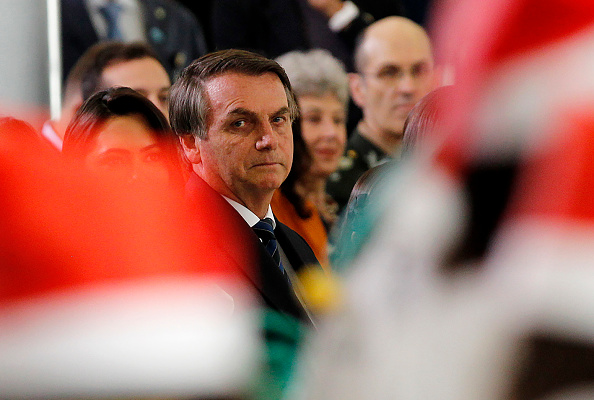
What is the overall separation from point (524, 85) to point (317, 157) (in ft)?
4.57

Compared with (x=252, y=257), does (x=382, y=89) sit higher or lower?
higher

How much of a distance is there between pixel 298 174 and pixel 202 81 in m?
0.60

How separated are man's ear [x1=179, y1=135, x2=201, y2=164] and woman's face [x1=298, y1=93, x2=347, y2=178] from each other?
78 centimetres

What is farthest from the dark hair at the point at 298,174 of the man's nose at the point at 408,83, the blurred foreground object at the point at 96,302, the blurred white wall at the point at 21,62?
the blurred foreground object at the point at 96,302

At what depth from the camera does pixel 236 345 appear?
35 cm

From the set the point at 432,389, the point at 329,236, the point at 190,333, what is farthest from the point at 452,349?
the point at 329,236

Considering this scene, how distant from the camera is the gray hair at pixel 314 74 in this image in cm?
173

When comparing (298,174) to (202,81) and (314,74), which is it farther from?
(202,81)

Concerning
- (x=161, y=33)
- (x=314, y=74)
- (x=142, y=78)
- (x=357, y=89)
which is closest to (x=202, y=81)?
(x=142, y=78)

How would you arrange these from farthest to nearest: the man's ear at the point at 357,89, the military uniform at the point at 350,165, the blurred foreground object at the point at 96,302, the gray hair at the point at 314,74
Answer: the man's ear at the point at 357,89 < the gray hair at the point at 314,74 < the military uniform at the point at 350,165 < the blurred foreground object at the point at 96,302

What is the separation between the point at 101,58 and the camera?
1.48 meters

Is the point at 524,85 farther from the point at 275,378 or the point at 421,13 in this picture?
the point at 421,13

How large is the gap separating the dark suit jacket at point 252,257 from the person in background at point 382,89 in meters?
0.67

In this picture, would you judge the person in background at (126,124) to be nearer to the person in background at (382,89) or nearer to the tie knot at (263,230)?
the tie knot at (263,230)
